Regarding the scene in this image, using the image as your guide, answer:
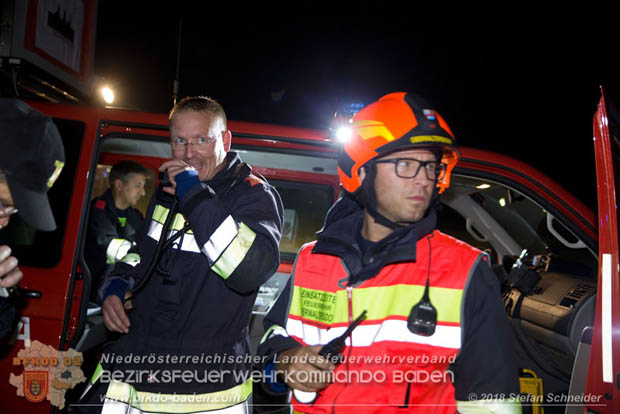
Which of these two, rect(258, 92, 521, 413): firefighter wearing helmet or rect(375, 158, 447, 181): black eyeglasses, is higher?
rect(375, 158, 447, 181): black eyeglasses

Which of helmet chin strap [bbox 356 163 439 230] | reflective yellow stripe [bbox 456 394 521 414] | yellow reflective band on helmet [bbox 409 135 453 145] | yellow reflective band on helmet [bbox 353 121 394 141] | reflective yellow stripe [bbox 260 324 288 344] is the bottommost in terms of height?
reflective yellow stripe [bbox 456 394 521 414]

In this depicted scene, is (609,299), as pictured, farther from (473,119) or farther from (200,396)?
(473,119)

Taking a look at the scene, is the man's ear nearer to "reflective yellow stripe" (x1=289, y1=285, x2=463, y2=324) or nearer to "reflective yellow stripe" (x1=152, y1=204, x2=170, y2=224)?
"reflective yellow stripe" (x1=152, y1=204, x2=170, y2=224)

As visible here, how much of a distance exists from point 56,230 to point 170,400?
48.8 inches

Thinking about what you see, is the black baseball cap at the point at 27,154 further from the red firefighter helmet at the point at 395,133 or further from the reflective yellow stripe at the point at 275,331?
the red firefighter helmet at the point at 395,133

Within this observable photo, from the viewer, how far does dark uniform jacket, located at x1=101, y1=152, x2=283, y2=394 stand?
1.66 metres

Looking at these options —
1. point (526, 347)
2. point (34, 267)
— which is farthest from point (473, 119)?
point (34, 267)

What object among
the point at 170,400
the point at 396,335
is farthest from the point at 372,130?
the point at 170,400

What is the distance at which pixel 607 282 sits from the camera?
5.62ft

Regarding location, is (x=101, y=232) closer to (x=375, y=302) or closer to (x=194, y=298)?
(x=194, y=298)

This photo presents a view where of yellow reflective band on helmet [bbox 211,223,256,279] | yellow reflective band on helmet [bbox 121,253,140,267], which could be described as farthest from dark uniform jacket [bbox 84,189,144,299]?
yellow reflective band on helmet [bbox 211,223,256,279]

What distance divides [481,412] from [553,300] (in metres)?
2.37

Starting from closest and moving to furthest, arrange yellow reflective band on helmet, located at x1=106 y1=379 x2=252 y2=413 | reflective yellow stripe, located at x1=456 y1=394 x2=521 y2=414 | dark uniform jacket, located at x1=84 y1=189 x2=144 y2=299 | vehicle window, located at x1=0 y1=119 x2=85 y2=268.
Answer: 1. reflective yellow stripe, located at x1=456 y1=394 x2=521 y2=414
2. yellow reflective band on helmet, located at x1=106 y1=379 x2=252 y2=413
3. vehicle window, located at x1=0 y1=119 x2=85 y2=268
4. dark uniform jacket, located at x1=84 y1=189 x2=144 y2=299

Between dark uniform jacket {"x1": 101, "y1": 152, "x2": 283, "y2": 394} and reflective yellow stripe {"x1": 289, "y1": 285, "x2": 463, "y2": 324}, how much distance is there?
0.91 feet
